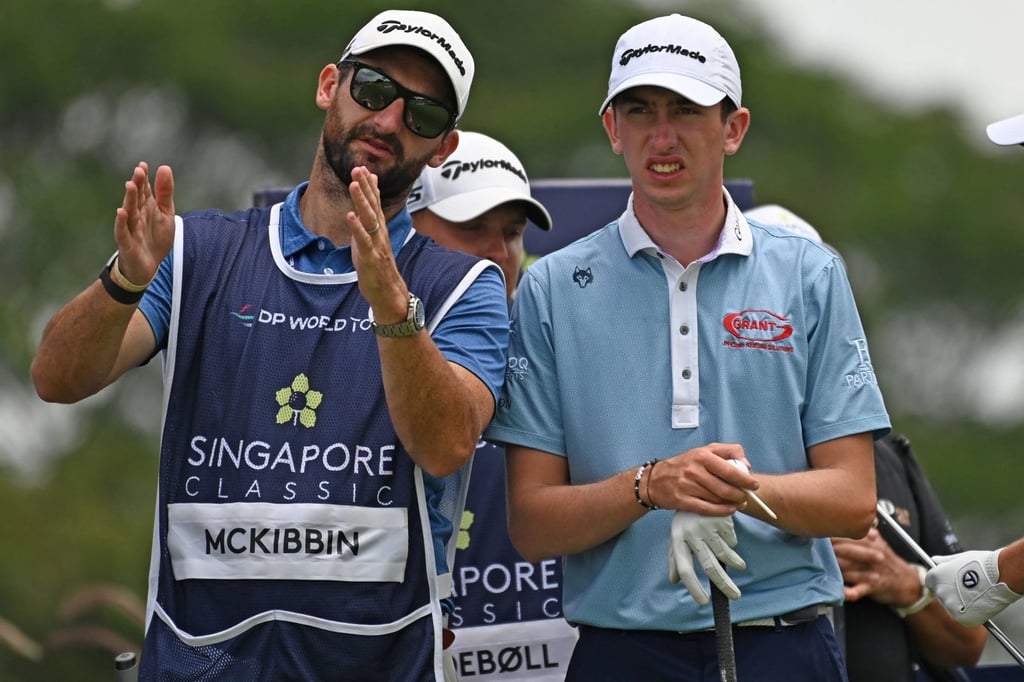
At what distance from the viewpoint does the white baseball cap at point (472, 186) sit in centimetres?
507

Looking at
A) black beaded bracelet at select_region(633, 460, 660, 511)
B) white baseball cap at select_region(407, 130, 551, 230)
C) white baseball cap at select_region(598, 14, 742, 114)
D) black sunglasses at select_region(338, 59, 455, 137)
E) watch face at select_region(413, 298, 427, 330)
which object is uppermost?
white baseball cap at select_region(407, 130, 551, 230)

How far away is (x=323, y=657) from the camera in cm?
370

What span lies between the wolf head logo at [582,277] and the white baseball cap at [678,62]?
42 cm

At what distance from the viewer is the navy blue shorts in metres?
3.88

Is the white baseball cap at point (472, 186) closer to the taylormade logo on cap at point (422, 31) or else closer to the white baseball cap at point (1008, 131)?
the taylormade logo on cap at point (422, 31)

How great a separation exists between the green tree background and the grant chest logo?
11.8 meters

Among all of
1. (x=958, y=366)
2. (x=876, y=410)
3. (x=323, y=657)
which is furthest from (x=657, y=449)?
(x=958, y=366)

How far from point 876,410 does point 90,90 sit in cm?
1649

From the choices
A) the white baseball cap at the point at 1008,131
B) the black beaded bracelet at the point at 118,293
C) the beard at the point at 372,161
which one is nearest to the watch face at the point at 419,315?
the beard at the point at 372,161

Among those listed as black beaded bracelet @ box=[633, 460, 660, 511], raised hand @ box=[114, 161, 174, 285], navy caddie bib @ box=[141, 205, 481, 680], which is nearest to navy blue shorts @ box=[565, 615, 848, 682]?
black beaded bracelet @ box=[633, 460, 660, 511]

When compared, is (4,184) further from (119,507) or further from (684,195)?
(684,195)

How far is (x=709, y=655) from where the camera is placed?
12.7 ft

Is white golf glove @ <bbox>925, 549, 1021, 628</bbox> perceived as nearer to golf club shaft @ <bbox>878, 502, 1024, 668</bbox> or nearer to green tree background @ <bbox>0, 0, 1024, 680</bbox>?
Result: golf club shaft @ <bbox>878, 502, 1024, 668</bbox>

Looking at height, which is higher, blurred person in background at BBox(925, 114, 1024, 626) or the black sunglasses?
the black sunglasses
